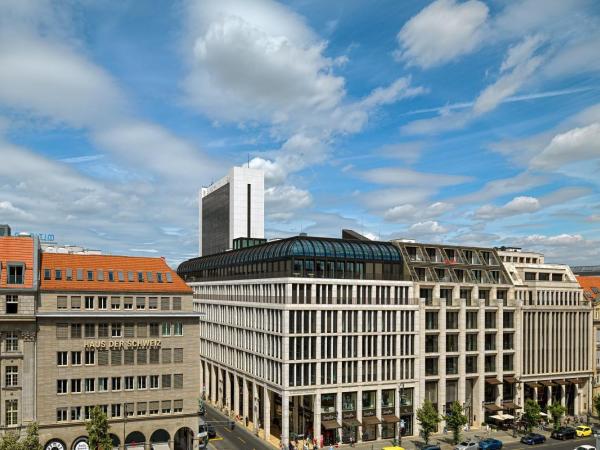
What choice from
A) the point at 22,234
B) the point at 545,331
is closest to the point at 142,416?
the point at 22,234

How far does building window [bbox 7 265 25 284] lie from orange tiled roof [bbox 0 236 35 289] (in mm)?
467

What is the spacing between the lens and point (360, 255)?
96.4m

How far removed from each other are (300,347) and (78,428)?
32540mm

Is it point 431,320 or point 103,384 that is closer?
point 103,384

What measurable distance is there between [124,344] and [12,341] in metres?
13.4

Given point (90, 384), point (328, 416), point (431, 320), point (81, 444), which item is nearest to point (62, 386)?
point (90, 384)

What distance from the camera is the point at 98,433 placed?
6931cm

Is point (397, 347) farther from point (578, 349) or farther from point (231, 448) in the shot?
point (578, 349)

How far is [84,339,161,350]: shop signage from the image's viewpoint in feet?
244

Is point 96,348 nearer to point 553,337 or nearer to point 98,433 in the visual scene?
point 98,433

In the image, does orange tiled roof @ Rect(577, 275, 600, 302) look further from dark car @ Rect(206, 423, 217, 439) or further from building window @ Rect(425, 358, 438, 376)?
dark car @ Rect(206, 423, 217, 439)

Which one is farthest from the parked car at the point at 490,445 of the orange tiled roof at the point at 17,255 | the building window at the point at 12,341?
the orange tiled roof at the point at 17,255

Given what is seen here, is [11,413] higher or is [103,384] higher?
[103,384]

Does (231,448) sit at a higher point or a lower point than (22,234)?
lower
